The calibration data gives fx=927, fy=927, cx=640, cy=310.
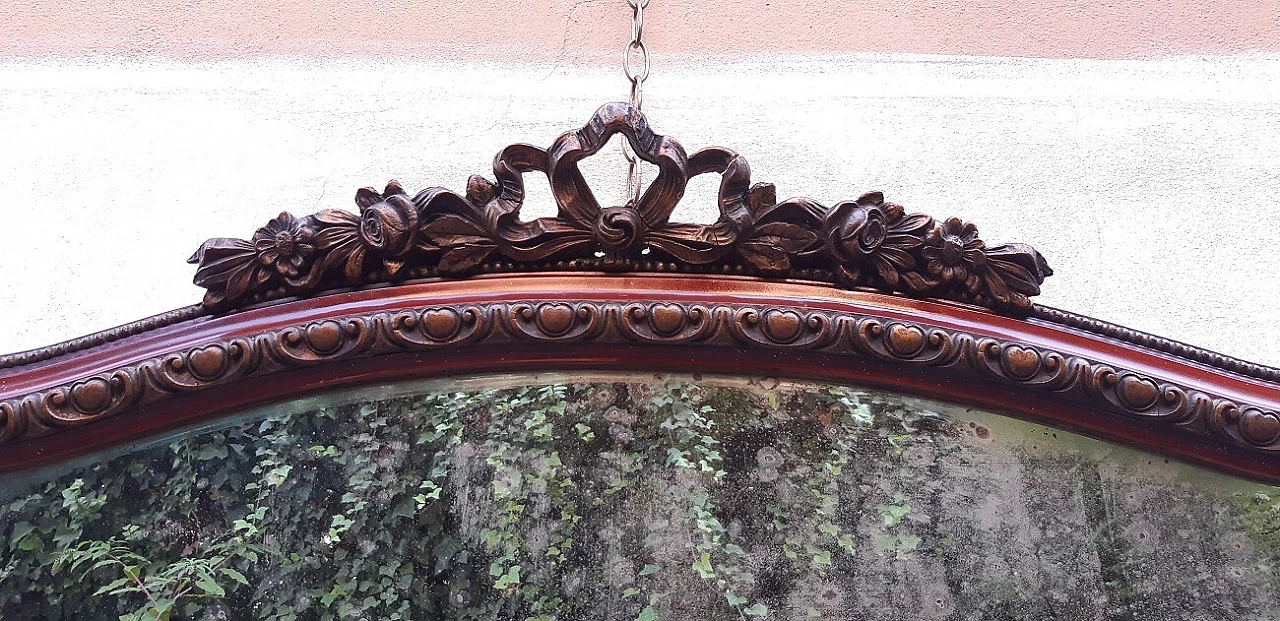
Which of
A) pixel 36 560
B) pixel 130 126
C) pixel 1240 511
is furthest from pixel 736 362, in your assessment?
pixel 130 126

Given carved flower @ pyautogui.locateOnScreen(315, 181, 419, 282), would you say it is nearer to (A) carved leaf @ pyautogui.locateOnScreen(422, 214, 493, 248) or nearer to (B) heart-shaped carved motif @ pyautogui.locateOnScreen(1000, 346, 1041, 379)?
(A) carved leaf @ pyautogui.locateOnScreen(422, 214, 493, 248)

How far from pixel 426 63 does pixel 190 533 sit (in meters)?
0.67

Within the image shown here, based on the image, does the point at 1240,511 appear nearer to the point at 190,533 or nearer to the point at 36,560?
the point at 190,533

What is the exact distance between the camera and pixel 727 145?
1.15 metres

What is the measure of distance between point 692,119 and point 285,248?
1.88ft

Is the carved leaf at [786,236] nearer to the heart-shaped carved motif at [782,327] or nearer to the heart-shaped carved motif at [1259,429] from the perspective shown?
the heart-shaped carved motif at [782,327]

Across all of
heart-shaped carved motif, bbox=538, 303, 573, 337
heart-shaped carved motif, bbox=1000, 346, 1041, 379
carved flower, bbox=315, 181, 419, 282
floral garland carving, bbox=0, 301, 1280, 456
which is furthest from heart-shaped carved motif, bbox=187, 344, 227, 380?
heart-shaped carved motif, bbox=1000, 346, 1041, 379

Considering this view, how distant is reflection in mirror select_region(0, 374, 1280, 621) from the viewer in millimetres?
736

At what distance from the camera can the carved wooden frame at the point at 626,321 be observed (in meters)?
0.75

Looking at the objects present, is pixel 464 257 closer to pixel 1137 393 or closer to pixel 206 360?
pixel 206 360

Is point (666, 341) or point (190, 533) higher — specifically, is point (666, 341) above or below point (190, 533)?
above

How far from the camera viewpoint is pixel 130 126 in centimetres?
114

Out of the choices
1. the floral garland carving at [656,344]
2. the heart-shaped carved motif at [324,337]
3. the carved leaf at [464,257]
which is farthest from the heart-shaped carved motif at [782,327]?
the heart-shaped carved motif at [324,337]

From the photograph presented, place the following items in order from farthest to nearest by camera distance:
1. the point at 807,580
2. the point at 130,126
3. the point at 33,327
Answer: the point at 130,126
the point at 33,327
the point at 807,580
